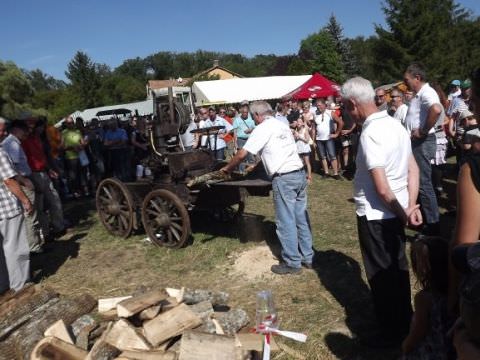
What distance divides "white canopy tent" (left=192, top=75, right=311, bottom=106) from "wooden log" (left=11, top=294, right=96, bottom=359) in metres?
29.2

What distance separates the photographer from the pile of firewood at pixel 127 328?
2.96 meters

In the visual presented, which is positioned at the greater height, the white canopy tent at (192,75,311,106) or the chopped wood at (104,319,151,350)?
the white canopy tent at (192,75,311,106)

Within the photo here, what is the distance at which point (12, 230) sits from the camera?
468 centimetres

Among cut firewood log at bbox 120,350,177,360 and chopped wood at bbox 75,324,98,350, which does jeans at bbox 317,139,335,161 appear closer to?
chopped wood at bbox 75,324,98,350

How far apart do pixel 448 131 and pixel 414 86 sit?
2837 mm

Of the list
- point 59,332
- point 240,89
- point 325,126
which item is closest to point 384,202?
point 59,332

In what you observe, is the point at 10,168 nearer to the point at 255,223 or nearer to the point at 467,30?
the point at 255,223

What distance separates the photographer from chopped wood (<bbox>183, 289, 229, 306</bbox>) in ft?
12.9

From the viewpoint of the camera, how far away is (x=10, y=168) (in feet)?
15.0

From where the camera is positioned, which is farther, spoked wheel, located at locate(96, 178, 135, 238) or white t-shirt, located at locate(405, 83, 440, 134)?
spoked wheel, located at locate(96, 178, 135, 238)

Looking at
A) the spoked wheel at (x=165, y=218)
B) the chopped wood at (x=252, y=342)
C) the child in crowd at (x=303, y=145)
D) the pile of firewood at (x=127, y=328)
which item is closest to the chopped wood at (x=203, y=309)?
the pile of firewood at (x=127, y=328)

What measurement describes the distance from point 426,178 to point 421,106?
0.80 metres

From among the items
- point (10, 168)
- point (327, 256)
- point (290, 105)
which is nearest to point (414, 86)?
point (327, 256)

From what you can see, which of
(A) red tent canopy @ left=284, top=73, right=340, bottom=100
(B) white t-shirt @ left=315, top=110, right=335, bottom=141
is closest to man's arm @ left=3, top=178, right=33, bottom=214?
(B) white t-shirt @ left=315, top=110, right=335, bottom=141
